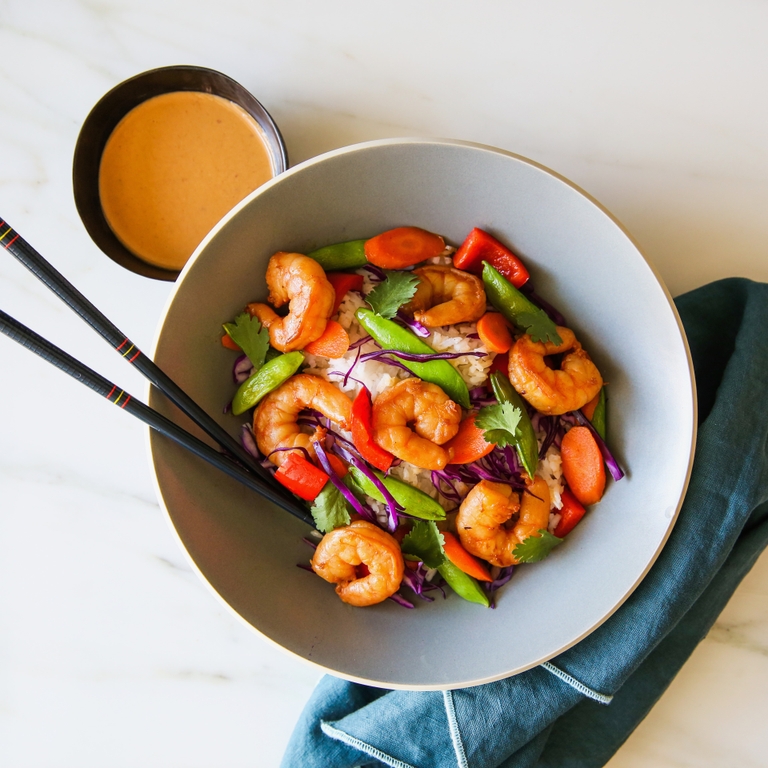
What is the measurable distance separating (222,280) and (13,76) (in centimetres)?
116

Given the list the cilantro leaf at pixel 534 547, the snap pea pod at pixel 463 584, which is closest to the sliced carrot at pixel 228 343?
the snap pea pod at pixel 463 584

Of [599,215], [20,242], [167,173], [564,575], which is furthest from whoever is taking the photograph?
[167,173]

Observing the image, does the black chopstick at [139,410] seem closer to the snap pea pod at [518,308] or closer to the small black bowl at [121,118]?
the small black bowl at [121,118]

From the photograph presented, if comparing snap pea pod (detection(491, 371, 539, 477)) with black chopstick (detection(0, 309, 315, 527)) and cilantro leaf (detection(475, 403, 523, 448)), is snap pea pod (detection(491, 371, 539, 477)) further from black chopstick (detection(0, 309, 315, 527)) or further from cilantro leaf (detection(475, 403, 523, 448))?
black chopstick (detection(0, 309, 315, 527))

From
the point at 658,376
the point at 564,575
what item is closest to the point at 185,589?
the point at 564,575

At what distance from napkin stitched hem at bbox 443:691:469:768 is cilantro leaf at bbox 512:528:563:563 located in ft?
1.60

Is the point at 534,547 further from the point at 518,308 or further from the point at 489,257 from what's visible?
the point at 489,257

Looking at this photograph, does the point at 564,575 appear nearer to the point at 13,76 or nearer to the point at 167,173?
the point at 167,173

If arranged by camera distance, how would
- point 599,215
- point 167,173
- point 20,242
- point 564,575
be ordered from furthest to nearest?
point 167,173 < point 564,575 < point 599,215 < point 20,242

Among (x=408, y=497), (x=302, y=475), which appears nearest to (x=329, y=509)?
(x=302, y=475)

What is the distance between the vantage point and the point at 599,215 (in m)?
1.77

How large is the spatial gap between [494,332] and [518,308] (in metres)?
0.11

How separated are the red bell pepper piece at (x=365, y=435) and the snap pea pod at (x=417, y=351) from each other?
0.56ft

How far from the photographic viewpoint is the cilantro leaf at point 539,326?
190 centimetres
